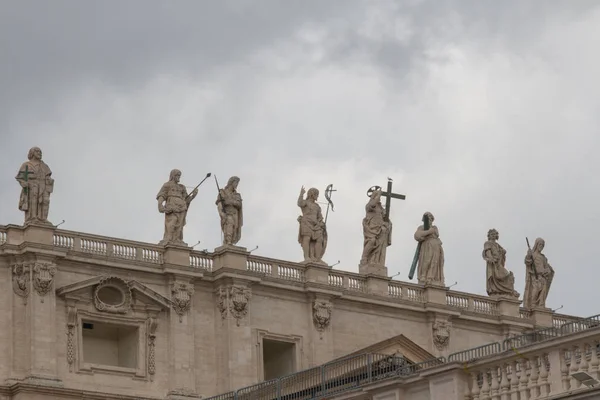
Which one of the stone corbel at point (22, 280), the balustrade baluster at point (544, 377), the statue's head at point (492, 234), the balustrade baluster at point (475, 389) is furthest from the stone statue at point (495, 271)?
the balustrade baluster at point (544, 377)

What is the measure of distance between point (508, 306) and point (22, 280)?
63.9ft

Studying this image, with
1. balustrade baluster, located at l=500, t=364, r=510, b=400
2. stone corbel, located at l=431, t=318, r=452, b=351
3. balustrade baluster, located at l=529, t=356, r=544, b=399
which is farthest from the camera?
stone corbel, located at l=431, t=318, r=452, b=351

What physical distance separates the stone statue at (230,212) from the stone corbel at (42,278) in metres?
6.72

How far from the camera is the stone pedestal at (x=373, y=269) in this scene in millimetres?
59688

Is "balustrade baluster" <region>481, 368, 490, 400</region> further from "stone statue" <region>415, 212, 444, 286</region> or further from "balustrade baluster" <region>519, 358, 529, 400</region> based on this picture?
"stone statue" <region>415, 212, 444, 286</region>

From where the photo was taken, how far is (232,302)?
55469 millimetres

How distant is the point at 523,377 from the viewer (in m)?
28.8

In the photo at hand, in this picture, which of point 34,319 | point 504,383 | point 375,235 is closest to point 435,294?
point 375,235

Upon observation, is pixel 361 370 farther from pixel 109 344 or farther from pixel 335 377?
pixel 109 344

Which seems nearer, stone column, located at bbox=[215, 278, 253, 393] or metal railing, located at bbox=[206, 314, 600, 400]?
metal railing, located at bbox=[206, 314, 600, 400]

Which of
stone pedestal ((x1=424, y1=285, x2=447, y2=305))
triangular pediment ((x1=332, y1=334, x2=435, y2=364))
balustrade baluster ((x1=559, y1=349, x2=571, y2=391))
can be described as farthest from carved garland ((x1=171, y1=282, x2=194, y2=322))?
balustrade baluster ((x1=559, y1=349, x2=571, y2=391))

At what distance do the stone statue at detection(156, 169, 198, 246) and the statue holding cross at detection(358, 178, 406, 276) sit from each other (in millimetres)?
7297

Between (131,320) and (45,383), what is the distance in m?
3.97

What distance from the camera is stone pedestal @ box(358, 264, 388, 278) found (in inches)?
2350
